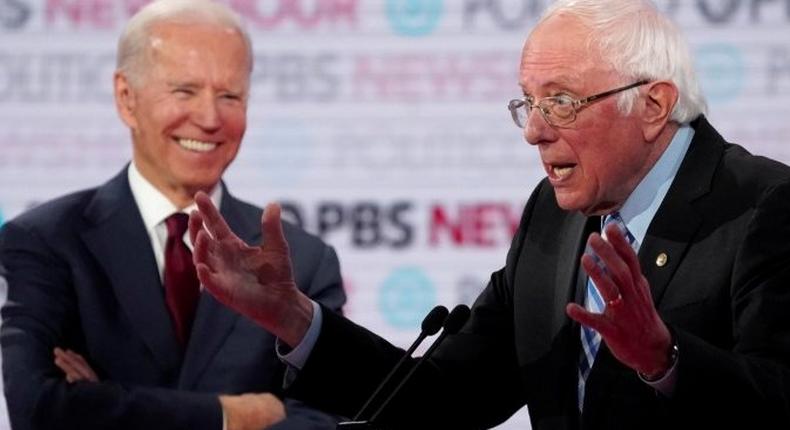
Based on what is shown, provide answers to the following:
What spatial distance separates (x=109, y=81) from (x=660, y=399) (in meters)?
3.11

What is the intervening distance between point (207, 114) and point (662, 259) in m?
1.78

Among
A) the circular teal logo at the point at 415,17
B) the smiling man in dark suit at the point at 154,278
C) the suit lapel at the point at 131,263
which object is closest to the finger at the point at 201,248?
the smiling man in dark suit at the point at 154,278

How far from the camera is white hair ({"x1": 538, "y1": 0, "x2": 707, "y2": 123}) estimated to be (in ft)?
10.7

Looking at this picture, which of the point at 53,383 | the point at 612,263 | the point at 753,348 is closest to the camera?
the point at 612,263

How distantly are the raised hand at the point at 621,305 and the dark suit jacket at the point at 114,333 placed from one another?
1733 mm

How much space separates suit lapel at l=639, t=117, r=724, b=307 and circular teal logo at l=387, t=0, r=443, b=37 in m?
2.13

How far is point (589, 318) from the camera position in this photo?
2.69 metres

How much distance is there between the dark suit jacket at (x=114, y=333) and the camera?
421cm

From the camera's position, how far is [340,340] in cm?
325

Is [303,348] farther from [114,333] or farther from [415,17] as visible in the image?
[415,17]

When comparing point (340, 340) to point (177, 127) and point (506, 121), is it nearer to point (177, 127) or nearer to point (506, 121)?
point (177, 127)

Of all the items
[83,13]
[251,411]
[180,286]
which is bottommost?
[251,411]

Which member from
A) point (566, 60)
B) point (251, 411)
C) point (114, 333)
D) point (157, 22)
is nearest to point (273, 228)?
point (566, 60)

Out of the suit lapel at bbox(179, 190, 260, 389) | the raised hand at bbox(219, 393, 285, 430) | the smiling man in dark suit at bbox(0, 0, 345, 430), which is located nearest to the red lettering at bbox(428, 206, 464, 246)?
the smiling man in dark suit at bbox(0, 0, 345, 430)
